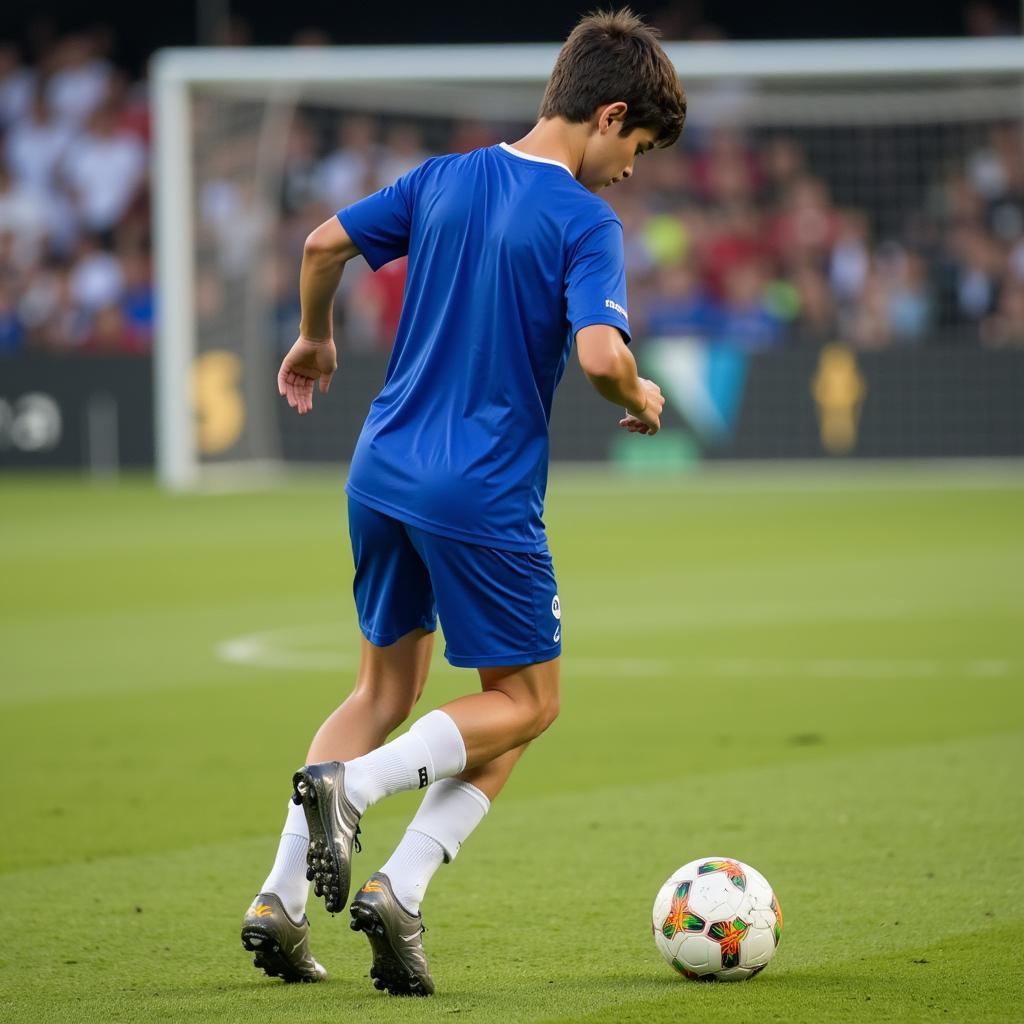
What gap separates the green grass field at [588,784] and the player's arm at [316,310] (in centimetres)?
131

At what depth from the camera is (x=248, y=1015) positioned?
397cm

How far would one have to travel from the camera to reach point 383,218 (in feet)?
13.9

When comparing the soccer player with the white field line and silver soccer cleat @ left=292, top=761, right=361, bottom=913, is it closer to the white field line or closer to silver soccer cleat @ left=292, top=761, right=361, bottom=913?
silver soccer cleat @ left=292, top=761, right=361, bottom=913

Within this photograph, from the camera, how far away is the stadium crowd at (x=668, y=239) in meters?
22.3

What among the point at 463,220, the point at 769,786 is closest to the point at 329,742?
the point at 463,220

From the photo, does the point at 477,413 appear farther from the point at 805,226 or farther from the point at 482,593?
the point at 805,226

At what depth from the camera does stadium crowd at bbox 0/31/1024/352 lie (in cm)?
2233

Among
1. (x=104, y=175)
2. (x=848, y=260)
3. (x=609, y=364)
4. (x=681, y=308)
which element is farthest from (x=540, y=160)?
(x=104, y=175)

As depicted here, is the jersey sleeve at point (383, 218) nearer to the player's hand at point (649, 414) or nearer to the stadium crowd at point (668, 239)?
the player's hand at point (649, 414)

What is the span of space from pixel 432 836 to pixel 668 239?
19810 mm

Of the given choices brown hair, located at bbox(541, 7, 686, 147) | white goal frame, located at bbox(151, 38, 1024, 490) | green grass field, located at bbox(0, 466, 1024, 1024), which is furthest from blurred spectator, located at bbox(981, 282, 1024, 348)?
brown hair, located at bbox(541, 7, 686, 147)

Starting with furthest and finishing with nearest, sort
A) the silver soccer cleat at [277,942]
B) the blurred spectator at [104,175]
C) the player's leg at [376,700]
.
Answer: the blurred spectator at [104,175], the player's leg at [376,700], the silver soccer cleat at [277,942]

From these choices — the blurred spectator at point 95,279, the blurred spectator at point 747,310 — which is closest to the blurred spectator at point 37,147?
the blurred spectator at point 95,279

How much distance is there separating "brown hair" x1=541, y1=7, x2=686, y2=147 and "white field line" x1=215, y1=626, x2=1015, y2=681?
521cm
